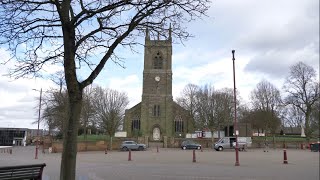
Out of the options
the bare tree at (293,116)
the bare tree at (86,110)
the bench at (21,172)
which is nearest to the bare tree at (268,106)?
the bare tree at (293,116)

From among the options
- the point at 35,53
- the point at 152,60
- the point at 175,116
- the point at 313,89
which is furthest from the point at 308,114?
the point at 35,53

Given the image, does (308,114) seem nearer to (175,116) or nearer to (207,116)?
(207,116)

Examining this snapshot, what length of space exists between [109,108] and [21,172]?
64853mm

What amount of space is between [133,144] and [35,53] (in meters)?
46.2

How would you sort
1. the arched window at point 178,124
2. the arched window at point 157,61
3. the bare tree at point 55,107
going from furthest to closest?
the arched window at point 157,61 < the arched window at point 178,124 < the bare tree at point 55,107

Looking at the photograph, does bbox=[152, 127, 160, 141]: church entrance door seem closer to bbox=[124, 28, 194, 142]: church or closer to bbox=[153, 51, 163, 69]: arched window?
bbox=[124, 28, 194, 142]: church

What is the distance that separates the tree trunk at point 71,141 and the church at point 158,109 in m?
71.4

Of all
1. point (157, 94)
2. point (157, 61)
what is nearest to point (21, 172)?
point (157, 94)

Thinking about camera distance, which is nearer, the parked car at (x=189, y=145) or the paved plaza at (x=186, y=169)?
the paved plaza at (x=186, y=169)

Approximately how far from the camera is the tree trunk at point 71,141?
10.1 metres

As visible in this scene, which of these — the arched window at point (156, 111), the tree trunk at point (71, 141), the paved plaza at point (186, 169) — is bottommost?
the paved plaza at point (186, 169)

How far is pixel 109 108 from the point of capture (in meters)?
76.2

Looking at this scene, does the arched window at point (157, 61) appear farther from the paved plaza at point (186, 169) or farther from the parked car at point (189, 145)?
the paved plaza at point (186, 169)

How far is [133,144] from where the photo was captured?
56812 millimetres
